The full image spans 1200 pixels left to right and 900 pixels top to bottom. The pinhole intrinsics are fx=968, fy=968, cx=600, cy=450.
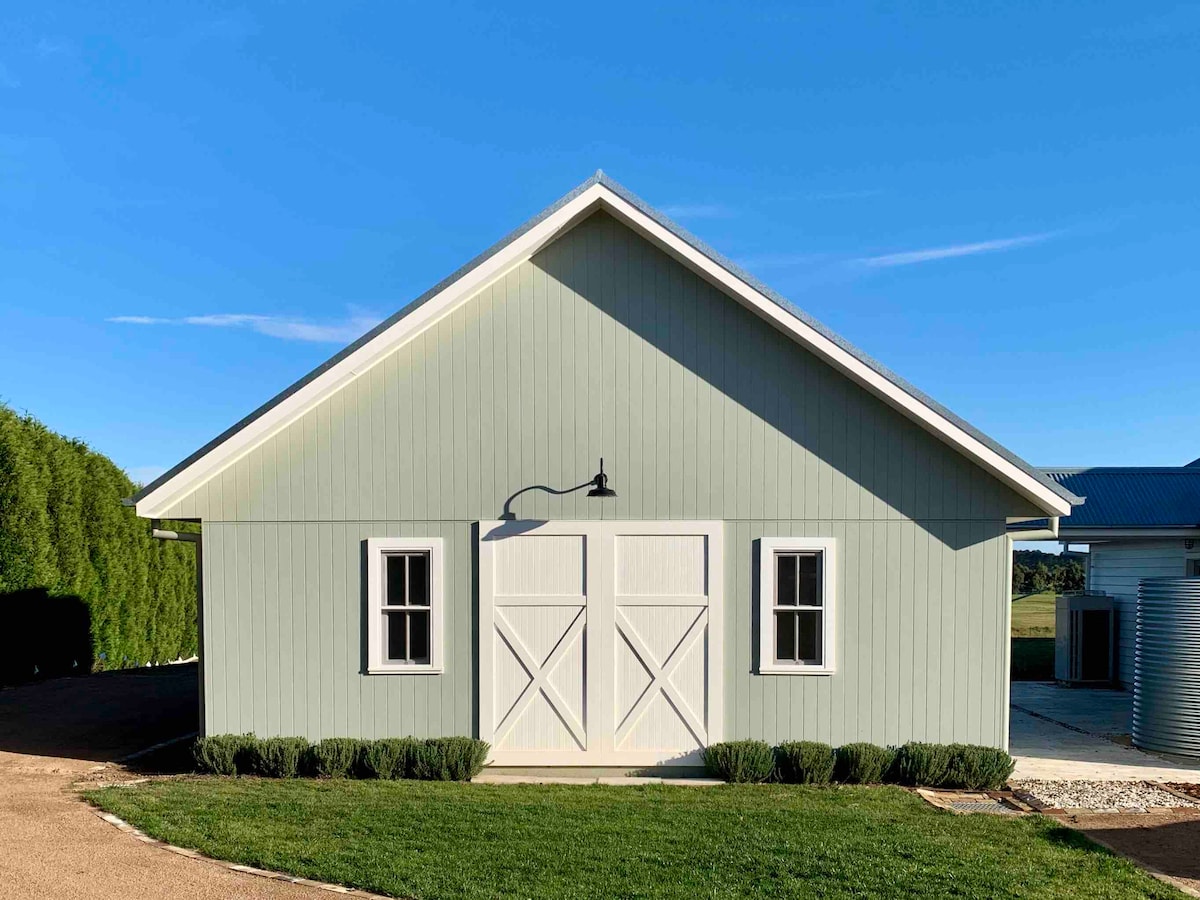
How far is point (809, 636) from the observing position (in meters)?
11.7

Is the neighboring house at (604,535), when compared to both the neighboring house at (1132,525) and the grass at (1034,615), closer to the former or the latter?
the neighboring house at (1132,525)

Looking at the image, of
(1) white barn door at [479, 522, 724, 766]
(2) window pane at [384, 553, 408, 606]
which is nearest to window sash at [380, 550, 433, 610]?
(2) window pane at [384, 553, 408, 606]

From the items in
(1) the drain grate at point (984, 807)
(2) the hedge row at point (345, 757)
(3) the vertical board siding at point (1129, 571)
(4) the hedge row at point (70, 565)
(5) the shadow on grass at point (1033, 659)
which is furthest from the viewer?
(5) the shadow on grass at point (1033, 659)

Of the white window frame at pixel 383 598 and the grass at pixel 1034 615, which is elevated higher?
the white window frame at pixel 383 598

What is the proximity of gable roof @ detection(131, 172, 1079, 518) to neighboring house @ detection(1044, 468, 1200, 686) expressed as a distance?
7.72m

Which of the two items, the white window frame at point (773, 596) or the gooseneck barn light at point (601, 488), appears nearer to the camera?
the gooseneck barn light at point (601, 488)

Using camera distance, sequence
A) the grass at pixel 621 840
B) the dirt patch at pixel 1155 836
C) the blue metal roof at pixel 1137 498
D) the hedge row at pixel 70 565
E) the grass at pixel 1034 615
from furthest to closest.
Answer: the grass at pixel 1034 615, the hedge row at pixel 70 565, the blue metal roof at pixel 1137 498, the dirt patch at pixel 1155 836, the grass at pixel 621 840

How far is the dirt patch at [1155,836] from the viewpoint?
26.7 feet

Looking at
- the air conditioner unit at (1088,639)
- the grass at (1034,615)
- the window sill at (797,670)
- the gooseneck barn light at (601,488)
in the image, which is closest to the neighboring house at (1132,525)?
the air conditioner unit at (1088,639)

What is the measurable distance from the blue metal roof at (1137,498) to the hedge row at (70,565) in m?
20.6

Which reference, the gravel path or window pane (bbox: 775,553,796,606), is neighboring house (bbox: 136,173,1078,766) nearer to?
window pane (bbox: 775,553,796,606)

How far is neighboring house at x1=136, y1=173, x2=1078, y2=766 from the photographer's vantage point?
11.6 meters

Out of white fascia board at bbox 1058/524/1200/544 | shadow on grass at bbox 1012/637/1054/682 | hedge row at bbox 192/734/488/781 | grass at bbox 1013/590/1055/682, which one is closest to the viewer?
hedge row at bbox 192/734/488/781

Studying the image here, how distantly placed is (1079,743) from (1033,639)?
2009 centimetres
